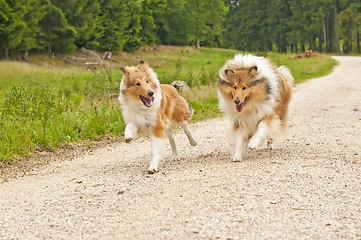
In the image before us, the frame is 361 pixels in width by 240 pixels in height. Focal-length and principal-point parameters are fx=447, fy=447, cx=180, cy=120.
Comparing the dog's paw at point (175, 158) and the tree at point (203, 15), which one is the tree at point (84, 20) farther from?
the dog's paw at point (175, 158)

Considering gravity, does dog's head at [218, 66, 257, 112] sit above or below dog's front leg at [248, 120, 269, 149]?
above

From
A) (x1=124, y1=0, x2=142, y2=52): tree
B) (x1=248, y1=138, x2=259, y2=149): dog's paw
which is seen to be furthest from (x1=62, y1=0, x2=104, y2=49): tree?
(x1=248, y1=138, x2=259, y2=149): dog's paw

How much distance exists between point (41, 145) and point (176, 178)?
391cm

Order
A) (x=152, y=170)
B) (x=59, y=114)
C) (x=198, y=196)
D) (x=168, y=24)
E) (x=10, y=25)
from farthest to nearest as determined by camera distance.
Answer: (x=168, y=24) < (x=10, y=25) < (x=59, y=114) < (x=152, y=170) < (x=198, y=196)

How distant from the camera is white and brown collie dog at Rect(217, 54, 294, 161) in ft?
20.9

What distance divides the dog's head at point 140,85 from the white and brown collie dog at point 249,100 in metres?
1.06

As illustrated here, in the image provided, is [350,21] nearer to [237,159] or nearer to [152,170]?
[237,159]

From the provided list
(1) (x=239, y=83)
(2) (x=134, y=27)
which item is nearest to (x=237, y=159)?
(1) (x=239, y=83)

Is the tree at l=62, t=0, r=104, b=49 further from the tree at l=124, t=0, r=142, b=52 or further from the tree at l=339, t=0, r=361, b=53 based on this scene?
the tree at l=339, t=0, r=361, b=53

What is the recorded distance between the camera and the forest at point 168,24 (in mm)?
32312

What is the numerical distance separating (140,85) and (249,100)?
62.7 inches

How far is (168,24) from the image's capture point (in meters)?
58.6

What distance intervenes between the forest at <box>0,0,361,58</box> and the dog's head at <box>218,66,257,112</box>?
25.4 metres

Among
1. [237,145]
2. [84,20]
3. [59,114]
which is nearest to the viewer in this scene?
[237,145]
